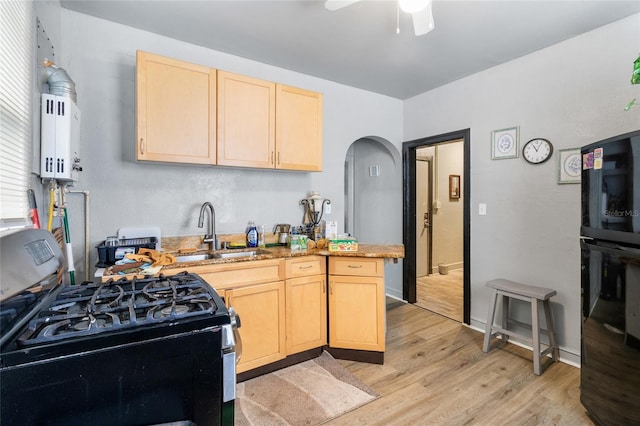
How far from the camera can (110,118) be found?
2.30m

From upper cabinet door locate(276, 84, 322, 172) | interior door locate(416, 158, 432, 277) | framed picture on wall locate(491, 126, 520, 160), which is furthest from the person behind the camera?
interior door locate(416, 158, 432, 277)

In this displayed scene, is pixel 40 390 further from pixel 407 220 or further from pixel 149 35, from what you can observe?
pixel 407 220

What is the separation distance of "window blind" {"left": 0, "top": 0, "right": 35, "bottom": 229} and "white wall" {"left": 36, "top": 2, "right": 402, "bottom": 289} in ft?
1.14

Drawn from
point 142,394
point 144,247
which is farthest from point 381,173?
point 142,394

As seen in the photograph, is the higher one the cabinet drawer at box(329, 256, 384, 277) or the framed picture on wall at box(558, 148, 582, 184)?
the framed picture on wall at box(558, 148, 582, 184)

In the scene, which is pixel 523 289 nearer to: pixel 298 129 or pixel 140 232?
pixel 298 129

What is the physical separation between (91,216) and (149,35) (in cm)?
150

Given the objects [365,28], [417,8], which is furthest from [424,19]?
[365,28]

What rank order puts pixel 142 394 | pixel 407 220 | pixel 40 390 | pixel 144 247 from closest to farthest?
pixel 40 390
pixel 142 394
pixel 144 247
pixel 407 220

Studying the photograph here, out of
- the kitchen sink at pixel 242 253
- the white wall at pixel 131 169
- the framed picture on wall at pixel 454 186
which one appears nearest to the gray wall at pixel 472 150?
the white wall at pixel 131 169

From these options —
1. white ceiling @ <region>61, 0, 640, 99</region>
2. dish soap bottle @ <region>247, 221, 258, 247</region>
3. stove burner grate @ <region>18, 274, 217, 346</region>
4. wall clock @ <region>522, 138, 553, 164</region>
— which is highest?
white ceiling @ <region>61, 0, 640, 99</region>

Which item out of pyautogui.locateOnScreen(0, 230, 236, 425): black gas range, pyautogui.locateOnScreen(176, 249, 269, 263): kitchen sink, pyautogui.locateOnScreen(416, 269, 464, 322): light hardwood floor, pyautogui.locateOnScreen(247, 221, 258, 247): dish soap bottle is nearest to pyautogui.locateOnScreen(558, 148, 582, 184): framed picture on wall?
pyautogui.locateOnScreen(416, 269, 464, 322): light hardwood floor

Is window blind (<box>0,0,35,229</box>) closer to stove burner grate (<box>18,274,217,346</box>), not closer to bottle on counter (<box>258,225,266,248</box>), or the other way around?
stove burner grate (<box>18,274,217,346</box>)

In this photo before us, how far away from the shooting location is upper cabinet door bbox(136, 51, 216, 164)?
6.95 feet
